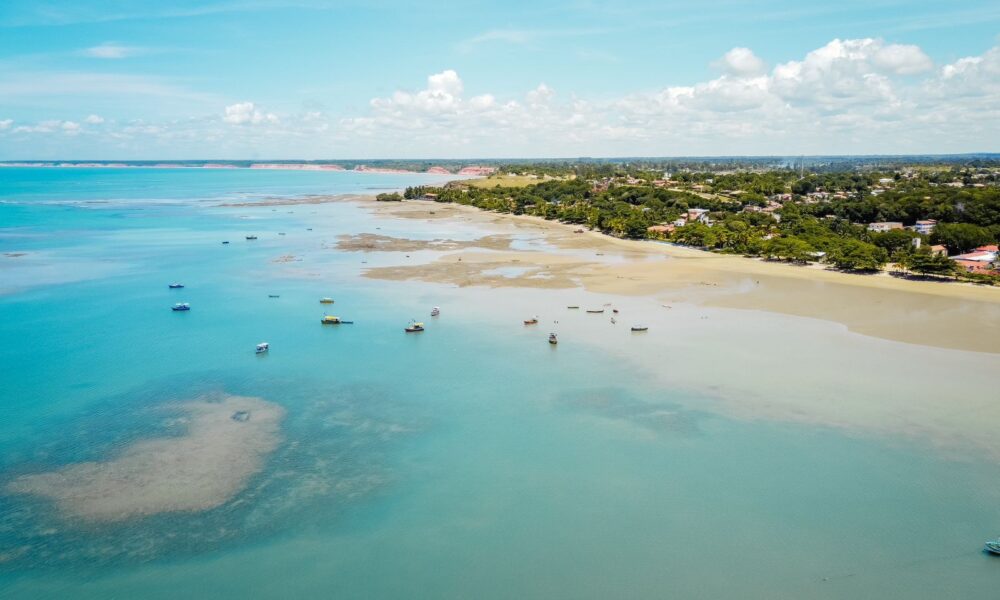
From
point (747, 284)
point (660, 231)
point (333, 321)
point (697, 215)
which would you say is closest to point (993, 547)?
point (333, 321)

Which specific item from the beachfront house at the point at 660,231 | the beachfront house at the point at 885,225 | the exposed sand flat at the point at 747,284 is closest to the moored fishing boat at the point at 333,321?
the exposed sand flat at the point at 747,284

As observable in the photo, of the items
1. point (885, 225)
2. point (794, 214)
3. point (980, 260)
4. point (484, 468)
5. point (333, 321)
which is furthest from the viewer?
point (794, 214)

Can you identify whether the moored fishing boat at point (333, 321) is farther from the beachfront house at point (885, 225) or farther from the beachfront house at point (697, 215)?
the beachfront house at point (885, 225)

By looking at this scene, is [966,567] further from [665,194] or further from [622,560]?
[665,194]

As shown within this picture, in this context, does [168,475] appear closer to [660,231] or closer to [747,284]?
[747,284]

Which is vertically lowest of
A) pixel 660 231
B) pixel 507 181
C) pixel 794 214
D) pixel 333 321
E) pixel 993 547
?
pixel 993 547

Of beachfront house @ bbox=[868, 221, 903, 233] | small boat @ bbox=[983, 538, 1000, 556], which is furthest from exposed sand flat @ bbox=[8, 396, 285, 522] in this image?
beachfront house @ bbox=[868, 221, 903, 233]
